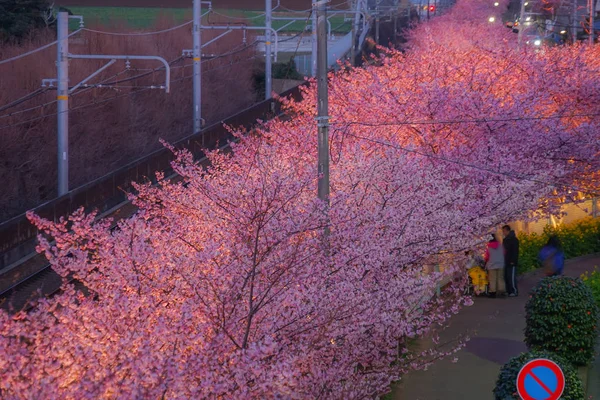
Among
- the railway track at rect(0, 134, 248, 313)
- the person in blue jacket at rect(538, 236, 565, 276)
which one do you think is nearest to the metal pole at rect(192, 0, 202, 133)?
the railway track at rect(0, 134, 248, 313)

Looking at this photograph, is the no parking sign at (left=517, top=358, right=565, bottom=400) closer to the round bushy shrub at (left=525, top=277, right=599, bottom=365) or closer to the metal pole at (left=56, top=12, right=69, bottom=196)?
the round bushy shrub at (left=525, top=277, right=599, bottom=365)

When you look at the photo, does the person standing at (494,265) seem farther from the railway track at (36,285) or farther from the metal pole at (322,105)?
the railway track at (36,285)

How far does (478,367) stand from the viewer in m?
12.7

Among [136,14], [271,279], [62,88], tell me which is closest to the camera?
[271,279]

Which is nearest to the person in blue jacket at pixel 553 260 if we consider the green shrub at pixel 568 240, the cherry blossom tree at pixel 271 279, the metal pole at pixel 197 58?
the cherry blossom tree at pixel 271 279

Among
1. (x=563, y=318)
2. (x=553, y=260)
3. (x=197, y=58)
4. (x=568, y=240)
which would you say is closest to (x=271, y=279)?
(x=563, y=318)

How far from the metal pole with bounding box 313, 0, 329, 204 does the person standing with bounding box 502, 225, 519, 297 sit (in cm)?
646

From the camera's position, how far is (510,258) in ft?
56.6

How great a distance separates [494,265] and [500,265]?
0.14 meters

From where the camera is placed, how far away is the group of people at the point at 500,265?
55.9ft

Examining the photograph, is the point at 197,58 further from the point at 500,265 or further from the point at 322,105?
the point at 322,105

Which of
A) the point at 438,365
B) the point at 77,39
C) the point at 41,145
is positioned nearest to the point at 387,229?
the point at 438,365

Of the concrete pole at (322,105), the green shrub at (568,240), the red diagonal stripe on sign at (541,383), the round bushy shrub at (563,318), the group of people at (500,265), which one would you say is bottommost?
the green shrub at (568,240)

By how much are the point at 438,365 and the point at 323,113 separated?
414cm
